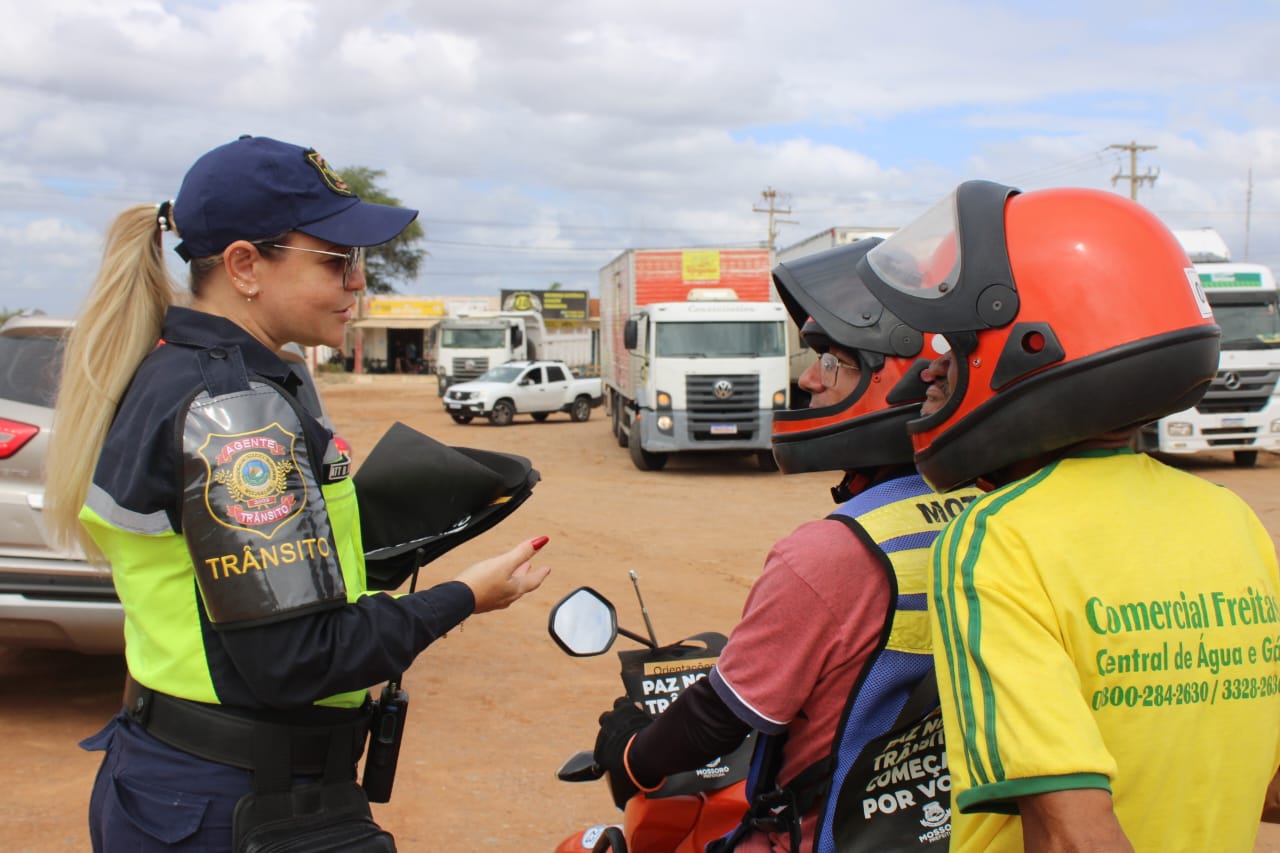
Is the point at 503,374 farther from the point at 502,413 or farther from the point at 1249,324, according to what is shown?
the point at 1249,324

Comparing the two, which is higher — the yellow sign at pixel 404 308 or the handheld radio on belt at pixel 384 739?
the yellow sign at pixel 404 308

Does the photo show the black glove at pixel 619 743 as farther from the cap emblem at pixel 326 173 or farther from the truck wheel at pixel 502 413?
the truck wheel at pixel 502 413

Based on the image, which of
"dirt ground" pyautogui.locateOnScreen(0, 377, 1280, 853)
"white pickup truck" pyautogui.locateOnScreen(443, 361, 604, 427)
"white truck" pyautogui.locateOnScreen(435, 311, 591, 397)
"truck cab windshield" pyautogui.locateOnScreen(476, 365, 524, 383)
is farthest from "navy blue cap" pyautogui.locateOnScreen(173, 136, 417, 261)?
"white truck" pyautogui.locateOnScreen(435, 311, 591, 397)

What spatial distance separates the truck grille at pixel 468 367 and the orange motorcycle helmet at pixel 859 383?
3160 centimetres

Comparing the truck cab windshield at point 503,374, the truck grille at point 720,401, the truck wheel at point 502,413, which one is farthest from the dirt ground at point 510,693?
the truck cab windshield at point 503,374

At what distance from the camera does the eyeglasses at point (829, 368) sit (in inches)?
90.5

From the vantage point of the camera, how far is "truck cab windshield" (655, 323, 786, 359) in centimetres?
1658

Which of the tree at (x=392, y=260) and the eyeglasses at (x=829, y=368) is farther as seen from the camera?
the tree at (x=392, y=260)

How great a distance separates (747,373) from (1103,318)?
14983 millimetres

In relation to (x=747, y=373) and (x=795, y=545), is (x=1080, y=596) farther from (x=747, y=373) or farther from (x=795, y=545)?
(x=747, y=373)

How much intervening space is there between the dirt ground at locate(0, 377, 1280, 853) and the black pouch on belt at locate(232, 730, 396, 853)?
2468mm

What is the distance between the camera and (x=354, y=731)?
1994mm

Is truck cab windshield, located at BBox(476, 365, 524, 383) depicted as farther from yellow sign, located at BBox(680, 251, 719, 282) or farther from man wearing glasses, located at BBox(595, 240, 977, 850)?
man wearing glasses, located at BBox(595, 240, 977, 850)

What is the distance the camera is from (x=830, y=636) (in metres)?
1.75
